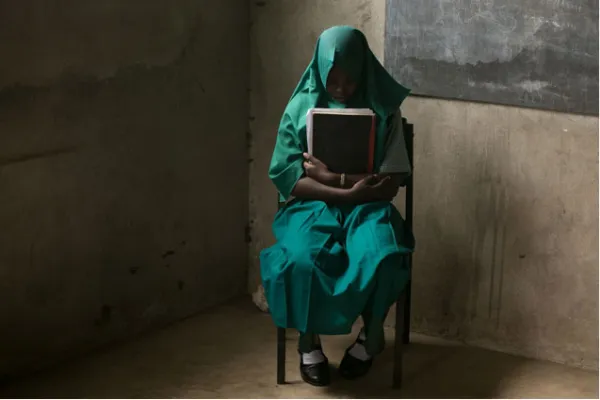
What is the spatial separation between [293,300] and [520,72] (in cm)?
112

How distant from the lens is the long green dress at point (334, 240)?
Answer: 2893 mm

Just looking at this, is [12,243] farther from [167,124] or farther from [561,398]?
[561,398]

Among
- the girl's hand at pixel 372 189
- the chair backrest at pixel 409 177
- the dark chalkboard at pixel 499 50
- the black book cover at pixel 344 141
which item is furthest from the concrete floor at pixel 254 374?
the dark chalkboard at pixel 499 50

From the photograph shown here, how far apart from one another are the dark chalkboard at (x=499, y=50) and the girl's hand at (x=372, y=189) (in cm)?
50

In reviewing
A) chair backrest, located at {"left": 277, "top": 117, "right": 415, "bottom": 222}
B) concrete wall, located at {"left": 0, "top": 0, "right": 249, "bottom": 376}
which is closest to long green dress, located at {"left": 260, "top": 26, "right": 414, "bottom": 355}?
chair backrest, located at {"left": 277, "top": 117, "right": 415, "bottom": 222}

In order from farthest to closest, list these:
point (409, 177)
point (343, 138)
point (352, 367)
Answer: point (409, 177) < point (352, 367) < point (343, 138)

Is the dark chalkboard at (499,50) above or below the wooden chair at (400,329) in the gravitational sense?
above

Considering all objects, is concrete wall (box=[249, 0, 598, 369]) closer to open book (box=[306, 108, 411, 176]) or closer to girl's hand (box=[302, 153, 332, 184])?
open book (box=[306, 108, 411, 176])

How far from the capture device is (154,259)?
359cm

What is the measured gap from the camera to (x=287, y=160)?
3088mm

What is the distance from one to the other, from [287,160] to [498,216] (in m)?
0.83

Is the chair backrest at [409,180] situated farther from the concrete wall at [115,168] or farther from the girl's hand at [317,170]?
the concrete wall at [115,168]

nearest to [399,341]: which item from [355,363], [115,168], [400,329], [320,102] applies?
[400,329]

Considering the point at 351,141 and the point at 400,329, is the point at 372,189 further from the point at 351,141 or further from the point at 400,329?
the point at 400,329
